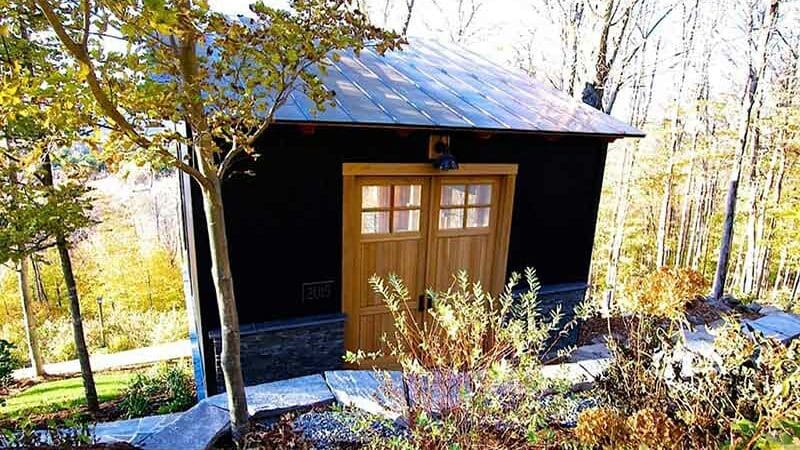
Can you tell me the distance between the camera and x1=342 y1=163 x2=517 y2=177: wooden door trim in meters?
3.95

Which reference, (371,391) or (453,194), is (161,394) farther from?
(453,194)

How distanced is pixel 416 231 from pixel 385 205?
446 millimetres

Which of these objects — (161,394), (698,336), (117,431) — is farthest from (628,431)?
Answer: (161,394)

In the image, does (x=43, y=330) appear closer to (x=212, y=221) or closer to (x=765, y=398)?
(x=212, y=221)

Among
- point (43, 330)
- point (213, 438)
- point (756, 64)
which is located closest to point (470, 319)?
point (213, 438)

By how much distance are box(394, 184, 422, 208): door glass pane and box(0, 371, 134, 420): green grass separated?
5.55 m

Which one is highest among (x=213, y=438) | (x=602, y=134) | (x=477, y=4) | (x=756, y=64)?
(x=477, y=4)

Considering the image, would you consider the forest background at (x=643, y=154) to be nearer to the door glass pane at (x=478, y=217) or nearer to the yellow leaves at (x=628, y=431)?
the door glass pane at (x=478, y=217)

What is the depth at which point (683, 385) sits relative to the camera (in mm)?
2699

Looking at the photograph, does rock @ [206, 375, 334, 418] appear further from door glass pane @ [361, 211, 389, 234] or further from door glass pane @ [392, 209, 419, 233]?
door glass pane @ [392, 209, 419, 233]

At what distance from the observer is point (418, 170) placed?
4.23 m

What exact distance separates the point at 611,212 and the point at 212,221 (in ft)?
48.2

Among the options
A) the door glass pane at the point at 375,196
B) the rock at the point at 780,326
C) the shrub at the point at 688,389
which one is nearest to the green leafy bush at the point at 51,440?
the door glass pane at the point at 375,196

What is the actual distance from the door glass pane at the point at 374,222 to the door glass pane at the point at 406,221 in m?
0.09
